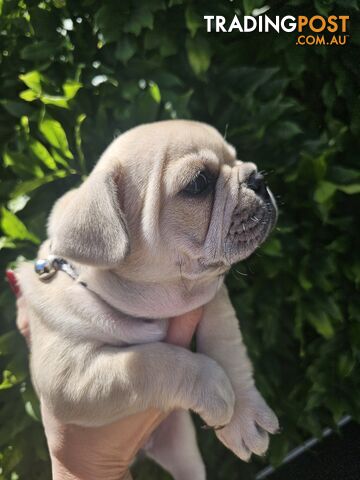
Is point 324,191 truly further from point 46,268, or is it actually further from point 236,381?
point 46,268

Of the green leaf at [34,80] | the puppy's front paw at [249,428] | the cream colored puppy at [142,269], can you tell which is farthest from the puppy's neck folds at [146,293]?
the green leaf at [34,80]

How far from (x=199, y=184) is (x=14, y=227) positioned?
0.96 metres

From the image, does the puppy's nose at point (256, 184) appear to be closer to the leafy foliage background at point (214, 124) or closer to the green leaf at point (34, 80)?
the leafy foliage background at point (214, 124)

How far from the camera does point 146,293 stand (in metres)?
2.06

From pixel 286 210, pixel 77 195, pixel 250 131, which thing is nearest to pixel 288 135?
pixel 250 131

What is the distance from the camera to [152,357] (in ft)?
6.70

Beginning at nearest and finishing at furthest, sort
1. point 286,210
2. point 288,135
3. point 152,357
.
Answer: point 152,357, point 288,135, point 286,210

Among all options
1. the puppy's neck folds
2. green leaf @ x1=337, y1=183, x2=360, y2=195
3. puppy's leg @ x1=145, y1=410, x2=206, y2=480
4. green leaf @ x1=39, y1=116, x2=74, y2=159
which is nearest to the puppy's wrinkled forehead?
the puppy's neck folds

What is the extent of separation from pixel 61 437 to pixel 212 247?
3.31 feet

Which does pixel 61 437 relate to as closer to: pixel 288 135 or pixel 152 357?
pixel 152 357

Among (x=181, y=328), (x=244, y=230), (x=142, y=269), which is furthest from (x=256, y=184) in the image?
(x=181, y=328)

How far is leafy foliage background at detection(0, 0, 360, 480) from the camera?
98.4 inches

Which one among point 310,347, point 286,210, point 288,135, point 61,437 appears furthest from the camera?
point 310,347

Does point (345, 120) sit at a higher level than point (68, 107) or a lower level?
Answer: lower
